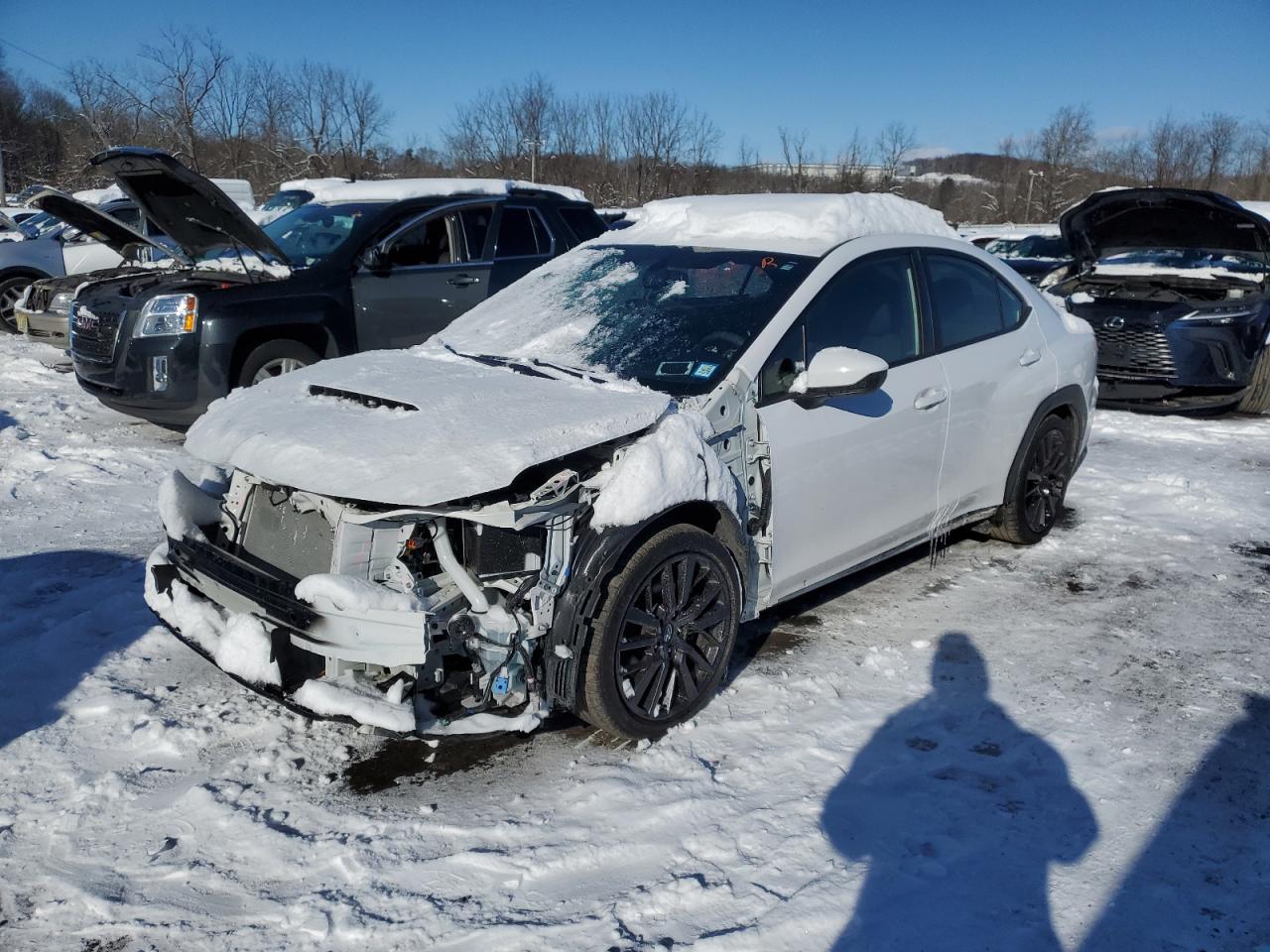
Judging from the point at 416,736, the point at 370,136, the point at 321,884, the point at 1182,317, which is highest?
the point at 370,136

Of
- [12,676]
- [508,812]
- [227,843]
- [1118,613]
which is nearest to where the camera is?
[227,843]

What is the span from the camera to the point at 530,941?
100 inches

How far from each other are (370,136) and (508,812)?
33.6 m

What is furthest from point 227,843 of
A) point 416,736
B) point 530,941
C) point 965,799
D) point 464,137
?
point 464,137

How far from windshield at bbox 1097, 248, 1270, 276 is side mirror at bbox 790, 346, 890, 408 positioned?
23.3ft

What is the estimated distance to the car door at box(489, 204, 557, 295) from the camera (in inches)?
330

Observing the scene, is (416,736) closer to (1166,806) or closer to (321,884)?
(321,884)

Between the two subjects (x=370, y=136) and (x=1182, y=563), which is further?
(x=370, y=136)

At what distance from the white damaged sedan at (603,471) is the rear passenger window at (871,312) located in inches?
0.6

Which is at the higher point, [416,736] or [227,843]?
[416,736]

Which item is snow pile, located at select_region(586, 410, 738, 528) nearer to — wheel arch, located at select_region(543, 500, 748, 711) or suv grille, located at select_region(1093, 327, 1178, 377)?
wheel arch, located at select_region(543, 500, 748, 711)

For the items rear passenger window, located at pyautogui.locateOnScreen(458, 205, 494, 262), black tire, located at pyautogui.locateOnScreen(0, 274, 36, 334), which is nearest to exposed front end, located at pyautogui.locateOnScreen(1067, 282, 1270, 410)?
rear passenger window, located at pyautogui.locateOnScreen(458, 205, 494, 262)

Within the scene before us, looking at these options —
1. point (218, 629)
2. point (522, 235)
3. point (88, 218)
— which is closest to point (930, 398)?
point (218, 629)

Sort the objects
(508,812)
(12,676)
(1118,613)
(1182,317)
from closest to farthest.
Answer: (508,812) < (12,676) < (1118,613) < (1182,317)
